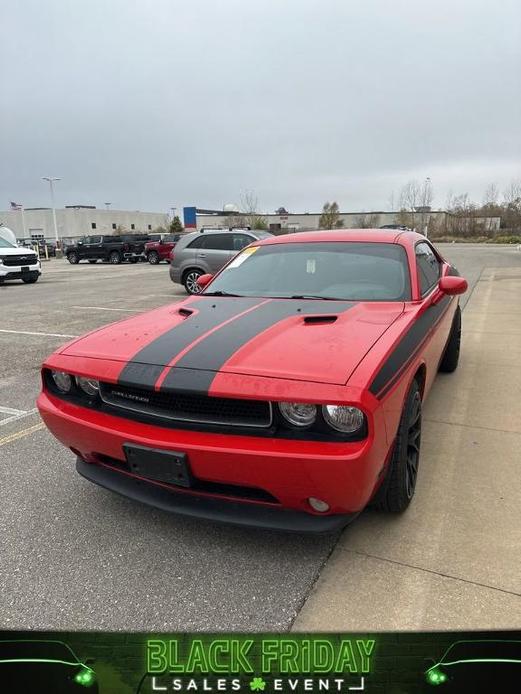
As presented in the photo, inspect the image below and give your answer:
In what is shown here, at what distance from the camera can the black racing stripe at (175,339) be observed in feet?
7.48


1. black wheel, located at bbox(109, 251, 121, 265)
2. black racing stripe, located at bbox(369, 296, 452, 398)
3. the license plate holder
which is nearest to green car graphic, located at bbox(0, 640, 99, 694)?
the license plate holder

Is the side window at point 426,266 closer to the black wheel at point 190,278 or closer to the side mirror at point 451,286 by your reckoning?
the side mirror at point 451,286

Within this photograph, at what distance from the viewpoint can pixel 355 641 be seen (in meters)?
1.57

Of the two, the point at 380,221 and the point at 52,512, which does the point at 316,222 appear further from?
the point at 52,512

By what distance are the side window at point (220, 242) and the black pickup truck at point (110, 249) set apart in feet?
60.0

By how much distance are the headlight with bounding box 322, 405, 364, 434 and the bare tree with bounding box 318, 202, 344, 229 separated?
75979mm

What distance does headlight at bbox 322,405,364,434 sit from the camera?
1.99m

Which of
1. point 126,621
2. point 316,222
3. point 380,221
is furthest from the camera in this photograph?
point 316,222

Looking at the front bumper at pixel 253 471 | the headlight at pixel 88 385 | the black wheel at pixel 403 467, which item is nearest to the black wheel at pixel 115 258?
the headlight at pixel 88 385

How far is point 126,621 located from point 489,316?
27.4ft

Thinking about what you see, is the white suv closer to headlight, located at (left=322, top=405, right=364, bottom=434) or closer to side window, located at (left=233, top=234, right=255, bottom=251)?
side window, located at (left=233, top=234, right=255, bottom=251)

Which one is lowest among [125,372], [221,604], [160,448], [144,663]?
[221,604]

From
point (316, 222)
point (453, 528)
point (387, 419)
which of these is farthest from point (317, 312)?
point (316, 222)

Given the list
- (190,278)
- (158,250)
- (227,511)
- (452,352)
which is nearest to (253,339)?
(227,511)
